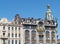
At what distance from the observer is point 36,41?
381 feet

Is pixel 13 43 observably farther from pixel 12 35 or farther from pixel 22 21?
pixel 22 21

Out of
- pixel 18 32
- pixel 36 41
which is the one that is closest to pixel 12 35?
pixel 18 32

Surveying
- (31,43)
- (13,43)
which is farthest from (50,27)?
(13,43)

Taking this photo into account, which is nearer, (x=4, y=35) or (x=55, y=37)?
(x=4, y=35)

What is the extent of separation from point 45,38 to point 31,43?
7.37m

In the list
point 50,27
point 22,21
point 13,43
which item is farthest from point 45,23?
point 13,43

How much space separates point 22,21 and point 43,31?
37.2ft

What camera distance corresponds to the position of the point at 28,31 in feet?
380

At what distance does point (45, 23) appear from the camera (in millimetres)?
119188

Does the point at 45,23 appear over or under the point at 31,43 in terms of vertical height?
over

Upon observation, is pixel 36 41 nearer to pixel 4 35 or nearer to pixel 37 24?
pixel 37 24

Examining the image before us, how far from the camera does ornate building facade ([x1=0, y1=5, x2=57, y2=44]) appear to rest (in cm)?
11206

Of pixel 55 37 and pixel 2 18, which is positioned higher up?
pixel 2 18

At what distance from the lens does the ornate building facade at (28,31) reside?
368ft
